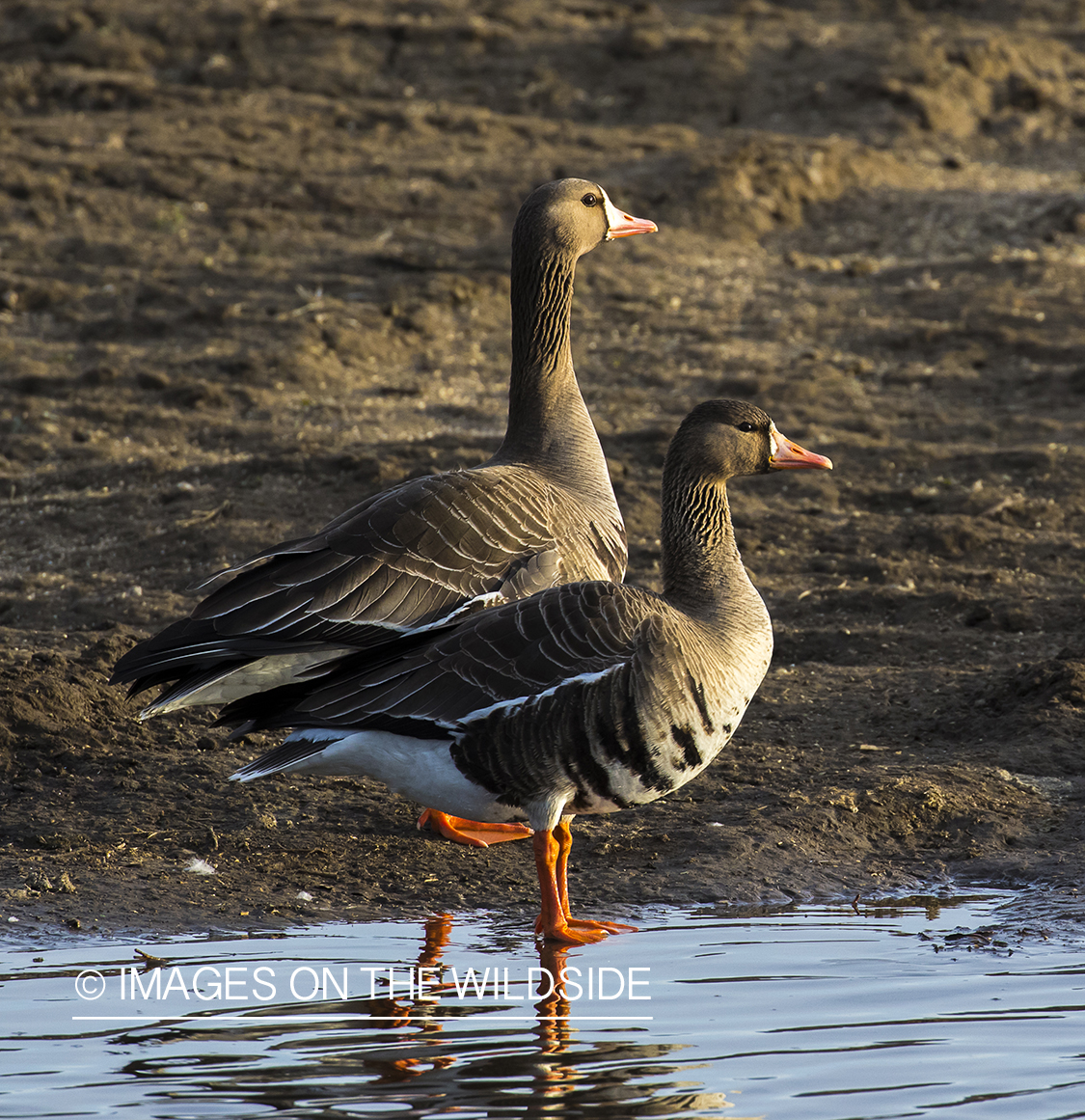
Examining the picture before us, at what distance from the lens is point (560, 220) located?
8.73 meters

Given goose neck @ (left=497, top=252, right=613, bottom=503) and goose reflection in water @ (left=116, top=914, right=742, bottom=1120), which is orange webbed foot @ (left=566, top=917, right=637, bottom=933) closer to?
goose reflection in water @ (left=116, top=914, right=742, bottom=1120)

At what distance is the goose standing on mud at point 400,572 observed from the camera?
6.68 m

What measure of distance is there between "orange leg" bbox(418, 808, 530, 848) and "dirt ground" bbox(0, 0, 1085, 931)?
159 mm

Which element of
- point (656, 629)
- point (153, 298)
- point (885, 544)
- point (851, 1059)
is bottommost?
point (851, 1059)

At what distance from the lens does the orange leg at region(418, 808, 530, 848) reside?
23.7ft

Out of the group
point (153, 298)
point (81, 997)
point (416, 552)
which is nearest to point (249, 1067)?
point (81, 997)

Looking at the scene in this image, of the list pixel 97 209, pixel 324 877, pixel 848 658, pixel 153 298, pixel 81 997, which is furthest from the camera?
pixel 97 209

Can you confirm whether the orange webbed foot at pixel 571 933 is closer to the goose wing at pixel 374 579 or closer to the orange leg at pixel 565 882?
the orange leg at pixel 565 882

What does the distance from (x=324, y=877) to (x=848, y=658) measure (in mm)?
3569

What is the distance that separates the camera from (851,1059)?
17.2ft

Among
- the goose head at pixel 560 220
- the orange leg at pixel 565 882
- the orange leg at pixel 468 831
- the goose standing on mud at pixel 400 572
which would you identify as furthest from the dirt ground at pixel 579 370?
the goose head at pixel 560 220

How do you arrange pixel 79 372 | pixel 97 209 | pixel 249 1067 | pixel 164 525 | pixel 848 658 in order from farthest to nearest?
pixel 97 209
pixel 79 372
pixel 164 525
pixel 848 658
pixel 249 1067

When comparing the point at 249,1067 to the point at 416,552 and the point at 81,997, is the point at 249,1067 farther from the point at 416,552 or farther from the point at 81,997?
the point at 416,552

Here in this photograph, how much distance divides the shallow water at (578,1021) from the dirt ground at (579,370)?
44 centimetres
